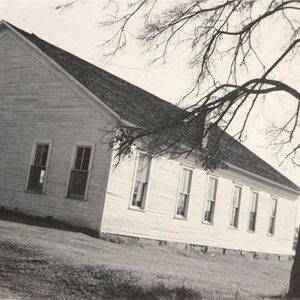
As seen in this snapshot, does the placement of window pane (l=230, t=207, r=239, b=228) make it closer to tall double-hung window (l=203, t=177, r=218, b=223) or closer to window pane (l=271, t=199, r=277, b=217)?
tall double-hung window (l=203, t=177, r=218, b=223)

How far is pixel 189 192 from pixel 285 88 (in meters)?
11.0

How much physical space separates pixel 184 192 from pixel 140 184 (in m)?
3.36

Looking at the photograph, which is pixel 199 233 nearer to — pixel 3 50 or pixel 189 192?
pixel 189 192

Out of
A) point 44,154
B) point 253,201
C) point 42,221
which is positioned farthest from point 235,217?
point 42,221

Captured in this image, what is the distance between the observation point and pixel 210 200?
78.2 feet

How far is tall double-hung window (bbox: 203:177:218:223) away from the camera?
935 inches

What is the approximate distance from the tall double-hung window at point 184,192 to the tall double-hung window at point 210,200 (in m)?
1.83

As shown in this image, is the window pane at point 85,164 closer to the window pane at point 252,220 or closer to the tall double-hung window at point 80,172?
the tall double-hung window at point 80,172

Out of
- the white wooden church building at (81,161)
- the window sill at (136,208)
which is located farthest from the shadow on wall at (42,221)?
the window sill at (136,208)

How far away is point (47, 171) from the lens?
61.9 ft

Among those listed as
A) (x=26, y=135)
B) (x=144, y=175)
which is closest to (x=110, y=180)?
(x=144, y=175)

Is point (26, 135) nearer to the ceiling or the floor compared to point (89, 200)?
nearer to the ceiling

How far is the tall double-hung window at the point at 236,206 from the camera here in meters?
26.0

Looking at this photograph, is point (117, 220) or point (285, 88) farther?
point (117, 220)
